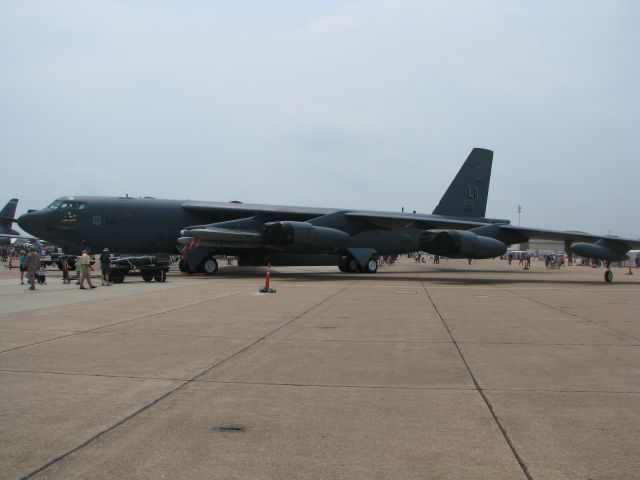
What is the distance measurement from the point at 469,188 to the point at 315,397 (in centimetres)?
2732

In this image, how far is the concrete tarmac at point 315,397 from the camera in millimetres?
3588

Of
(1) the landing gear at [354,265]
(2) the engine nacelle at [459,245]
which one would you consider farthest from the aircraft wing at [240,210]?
(2) the engine nacelle at [459,245]

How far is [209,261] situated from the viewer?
81.5ft

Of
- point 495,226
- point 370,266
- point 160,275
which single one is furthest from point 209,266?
point 495,226

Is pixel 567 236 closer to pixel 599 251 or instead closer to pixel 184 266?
pixel 599 251

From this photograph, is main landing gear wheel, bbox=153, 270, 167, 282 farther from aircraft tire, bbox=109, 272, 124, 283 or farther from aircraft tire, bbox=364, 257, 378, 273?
aircraft tire, bbox=364, 257, 378, 273

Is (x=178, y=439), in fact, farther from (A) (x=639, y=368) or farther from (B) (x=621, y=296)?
(B) (x=621, y=296)

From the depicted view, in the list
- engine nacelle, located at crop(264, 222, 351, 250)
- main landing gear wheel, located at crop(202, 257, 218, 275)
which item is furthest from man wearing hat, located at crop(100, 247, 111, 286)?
engine nacelle, located at crop(264, 222, 351, 250)

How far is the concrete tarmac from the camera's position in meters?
3.59

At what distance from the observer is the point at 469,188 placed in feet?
102

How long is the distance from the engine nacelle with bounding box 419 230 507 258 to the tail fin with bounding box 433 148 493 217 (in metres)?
7.96

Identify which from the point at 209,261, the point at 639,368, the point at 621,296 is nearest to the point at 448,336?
the point at 639,368

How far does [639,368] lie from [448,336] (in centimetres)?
275

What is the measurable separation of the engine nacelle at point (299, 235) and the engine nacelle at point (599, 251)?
9.75 metres
